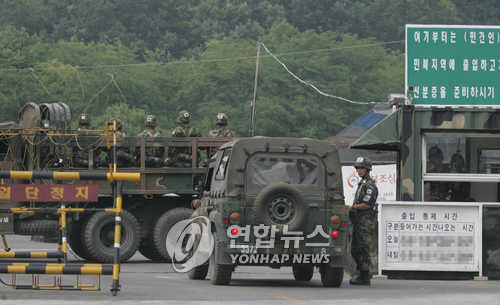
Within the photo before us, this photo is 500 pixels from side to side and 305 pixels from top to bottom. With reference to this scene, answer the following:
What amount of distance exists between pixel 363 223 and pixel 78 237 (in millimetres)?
7300

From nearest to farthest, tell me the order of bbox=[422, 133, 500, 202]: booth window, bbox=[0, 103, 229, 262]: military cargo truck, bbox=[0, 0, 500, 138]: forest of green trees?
1. bbox=[422, 133, 500, 202]: booth window
2. bbox=[0, 103, 229, 262]: military cargo truck
3. bbox=[0, 0, 500, 138]: forest of green trees

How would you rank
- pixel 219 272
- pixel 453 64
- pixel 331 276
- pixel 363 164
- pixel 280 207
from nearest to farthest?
pixel 280 207, pixel 219 272, pixel 331 276, pixel 363 164, pixel 453 64

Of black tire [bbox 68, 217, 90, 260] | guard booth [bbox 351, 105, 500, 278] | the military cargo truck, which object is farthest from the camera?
black tire [bbox 68, 217, 90, 260]

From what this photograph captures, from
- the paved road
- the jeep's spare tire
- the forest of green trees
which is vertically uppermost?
the forest of green trees

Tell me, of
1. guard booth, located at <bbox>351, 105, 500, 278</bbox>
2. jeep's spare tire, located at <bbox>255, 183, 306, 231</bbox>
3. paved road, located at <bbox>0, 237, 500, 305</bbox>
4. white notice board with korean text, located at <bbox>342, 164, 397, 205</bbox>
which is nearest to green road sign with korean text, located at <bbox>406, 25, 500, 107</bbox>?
guard booth, located at <bbox>351, 105, 500, 278</bbox>

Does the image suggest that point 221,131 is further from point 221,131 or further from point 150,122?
point 150,122

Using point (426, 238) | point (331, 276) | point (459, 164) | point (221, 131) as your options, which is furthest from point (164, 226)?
point (331, 276)

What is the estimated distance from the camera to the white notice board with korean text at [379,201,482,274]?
1812 centimetres

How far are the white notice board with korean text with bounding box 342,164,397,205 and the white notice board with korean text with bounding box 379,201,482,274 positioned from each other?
9.27 meters

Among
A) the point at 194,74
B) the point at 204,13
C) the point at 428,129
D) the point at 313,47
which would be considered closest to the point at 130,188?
the point at 428,129

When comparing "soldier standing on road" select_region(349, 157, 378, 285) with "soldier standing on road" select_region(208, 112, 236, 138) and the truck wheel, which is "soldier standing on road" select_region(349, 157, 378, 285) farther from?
"soldier standing on road" select_region(208, 112, 236, 138)

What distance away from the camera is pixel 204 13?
4754 inches

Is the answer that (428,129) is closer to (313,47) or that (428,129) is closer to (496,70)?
(496,70)

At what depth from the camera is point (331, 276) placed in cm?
1636
